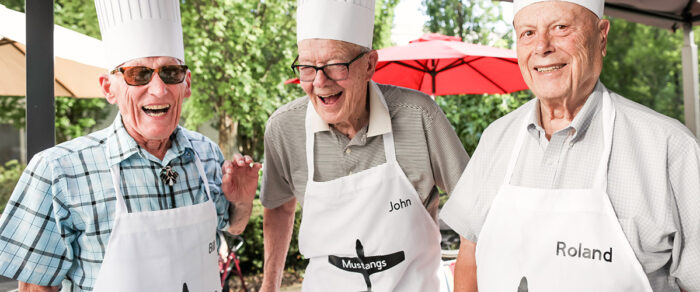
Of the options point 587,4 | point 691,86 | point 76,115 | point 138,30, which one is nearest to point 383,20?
point 76,115

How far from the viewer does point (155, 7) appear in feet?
6.50

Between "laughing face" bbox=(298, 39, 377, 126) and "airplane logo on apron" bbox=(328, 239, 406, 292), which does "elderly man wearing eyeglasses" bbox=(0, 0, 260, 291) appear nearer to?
"laughing face" bbox=(298, 39, 377, 126)

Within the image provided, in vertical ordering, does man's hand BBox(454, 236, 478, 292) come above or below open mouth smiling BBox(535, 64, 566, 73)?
below

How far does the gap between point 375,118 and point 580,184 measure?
89cm

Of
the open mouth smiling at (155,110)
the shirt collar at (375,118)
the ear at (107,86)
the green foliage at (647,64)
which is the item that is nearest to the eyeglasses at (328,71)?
the shirt collar at (375,118)

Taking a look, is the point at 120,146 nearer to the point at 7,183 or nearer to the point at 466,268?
the point at 466,268

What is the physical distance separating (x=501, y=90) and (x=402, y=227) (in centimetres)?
465

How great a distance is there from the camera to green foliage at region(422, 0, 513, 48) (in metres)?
10.7

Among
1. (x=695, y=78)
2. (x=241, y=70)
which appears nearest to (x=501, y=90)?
(x=695, y=78)

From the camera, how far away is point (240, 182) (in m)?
2.20

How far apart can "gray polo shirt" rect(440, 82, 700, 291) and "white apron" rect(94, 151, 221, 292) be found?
981 millimetres

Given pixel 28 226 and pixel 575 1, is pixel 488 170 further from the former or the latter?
pixel 28 226

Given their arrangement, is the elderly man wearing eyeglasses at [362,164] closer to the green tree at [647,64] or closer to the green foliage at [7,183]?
the green foliage at [7,183]

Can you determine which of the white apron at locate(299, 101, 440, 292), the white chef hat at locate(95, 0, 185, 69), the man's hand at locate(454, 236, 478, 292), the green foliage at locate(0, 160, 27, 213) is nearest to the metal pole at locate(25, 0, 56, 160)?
the white chef hat at locate(95, 0, 185, 69)
